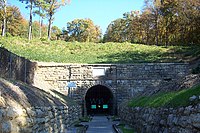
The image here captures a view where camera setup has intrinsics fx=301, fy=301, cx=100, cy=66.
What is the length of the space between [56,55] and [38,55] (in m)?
2.43

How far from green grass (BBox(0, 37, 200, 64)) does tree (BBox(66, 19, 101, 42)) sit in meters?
29.3

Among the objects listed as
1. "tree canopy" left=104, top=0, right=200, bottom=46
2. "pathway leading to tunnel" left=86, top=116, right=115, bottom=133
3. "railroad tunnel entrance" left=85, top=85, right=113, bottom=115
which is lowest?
"railroad tunnel entrance" left=85, top=85, right=113, bottom=115

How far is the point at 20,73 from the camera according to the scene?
39.9 ft

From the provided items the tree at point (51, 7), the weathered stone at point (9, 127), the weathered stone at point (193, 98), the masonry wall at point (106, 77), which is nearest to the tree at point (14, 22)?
the tree at point (51, 7)

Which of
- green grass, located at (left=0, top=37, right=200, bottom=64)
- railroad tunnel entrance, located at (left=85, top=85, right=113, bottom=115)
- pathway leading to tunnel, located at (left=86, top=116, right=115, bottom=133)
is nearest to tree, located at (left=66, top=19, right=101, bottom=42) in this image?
green grass, located at (left=0, top=37, right=200, bottom=64)

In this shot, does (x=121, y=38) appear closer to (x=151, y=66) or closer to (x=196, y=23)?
(x=196, y=23)

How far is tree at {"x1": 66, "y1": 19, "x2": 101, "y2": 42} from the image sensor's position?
71.8m

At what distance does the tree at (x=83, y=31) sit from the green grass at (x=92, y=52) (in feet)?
96.0

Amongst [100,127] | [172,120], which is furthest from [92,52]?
[172,120]

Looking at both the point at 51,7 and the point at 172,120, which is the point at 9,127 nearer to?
the point at 172,120

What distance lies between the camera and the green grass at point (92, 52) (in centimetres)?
3384

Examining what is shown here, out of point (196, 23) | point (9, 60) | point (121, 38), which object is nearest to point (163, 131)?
point (9, 60)

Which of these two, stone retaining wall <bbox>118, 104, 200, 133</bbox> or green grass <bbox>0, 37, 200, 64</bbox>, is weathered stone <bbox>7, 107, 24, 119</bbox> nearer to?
stone retaining wall <bbox>118, 104, 200, 133</bbox>

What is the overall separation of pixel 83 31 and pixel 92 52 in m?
34.0
